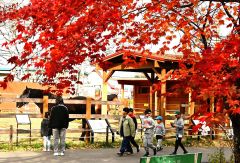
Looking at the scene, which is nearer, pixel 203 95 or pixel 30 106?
pixel 203 95

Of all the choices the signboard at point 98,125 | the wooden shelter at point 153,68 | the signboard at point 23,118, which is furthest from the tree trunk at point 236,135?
the signboard at point 23,118

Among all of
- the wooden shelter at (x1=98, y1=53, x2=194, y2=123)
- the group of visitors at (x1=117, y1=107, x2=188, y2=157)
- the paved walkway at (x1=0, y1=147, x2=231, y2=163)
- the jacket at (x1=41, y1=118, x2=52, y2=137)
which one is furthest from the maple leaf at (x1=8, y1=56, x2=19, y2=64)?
the group of visitors at (x1=117, y1=107, x2=188, y2=157)

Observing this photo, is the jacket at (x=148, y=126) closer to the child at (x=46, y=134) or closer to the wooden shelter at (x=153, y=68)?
the wooden shelter at (x=153, y=68)

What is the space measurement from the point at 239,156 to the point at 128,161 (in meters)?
3.82

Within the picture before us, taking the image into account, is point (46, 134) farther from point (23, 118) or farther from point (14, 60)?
point (14, 60)

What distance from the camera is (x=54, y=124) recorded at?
1408 cm

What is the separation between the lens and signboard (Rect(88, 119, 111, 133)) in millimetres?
17484

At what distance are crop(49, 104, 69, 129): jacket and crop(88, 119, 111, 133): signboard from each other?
326cm

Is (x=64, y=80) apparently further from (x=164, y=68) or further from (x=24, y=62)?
(x=164, y=68)

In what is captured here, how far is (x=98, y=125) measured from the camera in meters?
17.8

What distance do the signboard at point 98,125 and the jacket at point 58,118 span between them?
10.7 feet

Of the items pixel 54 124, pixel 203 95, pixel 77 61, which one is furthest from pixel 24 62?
pixel 54 124

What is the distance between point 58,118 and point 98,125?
3878mm

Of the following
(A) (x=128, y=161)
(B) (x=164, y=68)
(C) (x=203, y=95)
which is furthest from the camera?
(B) (x=164, y=68)
